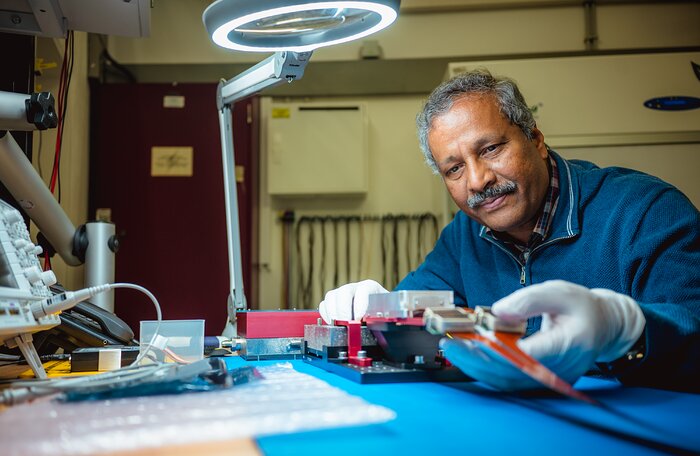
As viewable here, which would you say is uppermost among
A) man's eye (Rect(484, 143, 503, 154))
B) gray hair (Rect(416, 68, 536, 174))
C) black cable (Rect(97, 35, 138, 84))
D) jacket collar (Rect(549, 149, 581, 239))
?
black cable (Rect(97, 35, 138, 84))

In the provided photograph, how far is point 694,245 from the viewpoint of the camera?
109 centimetres

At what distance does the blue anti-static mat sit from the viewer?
1.60ft

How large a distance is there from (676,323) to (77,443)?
2.73 feet

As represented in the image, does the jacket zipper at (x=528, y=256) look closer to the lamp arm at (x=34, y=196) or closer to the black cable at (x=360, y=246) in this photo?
the lamp arm at (x=34, y=196)

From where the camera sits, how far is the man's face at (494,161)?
1.45m

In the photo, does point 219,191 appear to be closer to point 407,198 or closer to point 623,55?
point 407,198

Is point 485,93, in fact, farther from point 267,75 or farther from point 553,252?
point 267,75

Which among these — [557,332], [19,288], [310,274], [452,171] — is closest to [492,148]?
[452,171]

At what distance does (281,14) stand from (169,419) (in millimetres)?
786

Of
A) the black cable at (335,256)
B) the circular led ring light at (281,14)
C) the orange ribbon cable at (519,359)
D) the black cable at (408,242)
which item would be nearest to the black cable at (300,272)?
the black cable at (335,256)

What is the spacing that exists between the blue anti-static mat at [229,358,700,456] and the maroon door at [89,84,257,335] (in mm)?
2458

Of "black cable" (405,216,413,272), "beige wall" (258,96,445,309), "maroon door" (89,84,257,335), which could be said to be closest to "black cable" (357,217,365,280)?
"beige wall" (258,96,445,309)

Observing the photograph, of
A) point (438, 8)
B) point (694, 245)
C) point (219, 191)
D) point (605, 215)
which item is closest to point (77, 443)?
point (694, 245)

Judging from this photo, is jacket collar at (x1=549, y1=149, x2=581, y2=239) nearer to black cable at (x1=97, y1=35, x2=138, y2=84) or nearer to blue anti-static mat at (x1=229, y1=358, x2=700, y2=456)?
blue anti-static mat at (x1=229, y1=358, x2=700, y2=456)
